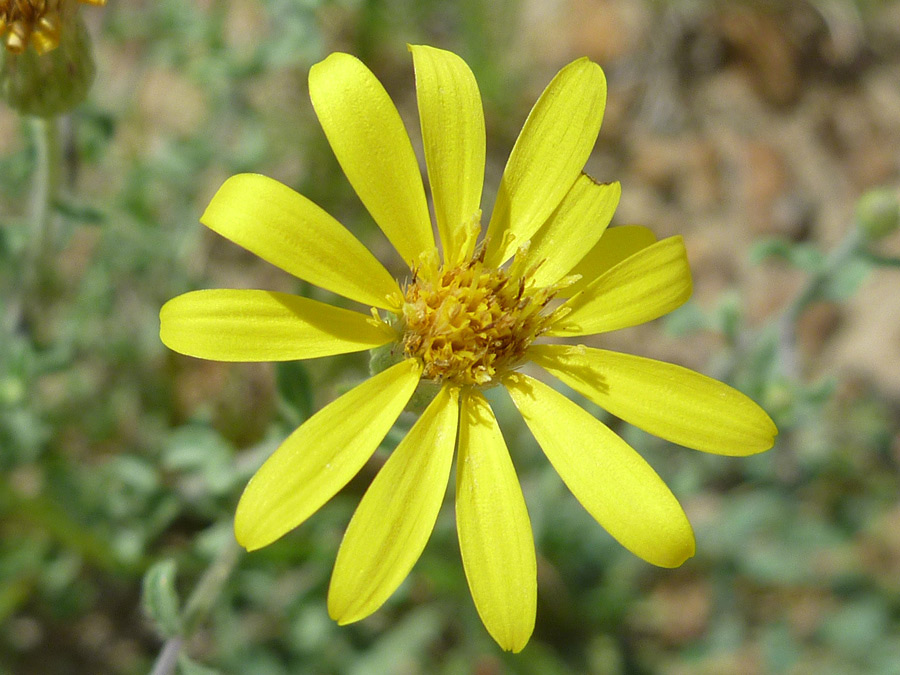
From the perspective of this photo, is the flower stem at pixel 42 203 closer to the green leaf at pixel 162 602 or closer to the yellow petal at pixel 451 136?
the yellow petal at pixel 451 136

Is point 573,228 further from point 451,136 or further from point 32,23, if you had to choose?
point 32,23

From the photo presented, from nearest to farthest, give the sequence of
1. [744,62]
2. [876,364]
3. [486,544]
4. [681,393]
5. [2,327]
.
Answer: [486,544] → [681,393] → [2,327] → [876,364] → [744,62]

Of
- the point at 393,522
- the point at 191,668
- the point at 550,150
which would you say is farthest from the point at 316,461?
the point at 550,150

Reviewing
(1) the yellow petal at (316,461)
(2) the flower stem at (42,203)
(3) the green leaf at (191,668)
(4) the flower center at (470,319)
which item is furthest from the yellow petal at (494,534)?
(2) the flower stem at (42,203)

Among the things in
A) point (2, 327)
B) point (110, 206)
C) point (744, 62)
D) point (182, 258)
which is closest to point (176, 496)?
point (2, 327)

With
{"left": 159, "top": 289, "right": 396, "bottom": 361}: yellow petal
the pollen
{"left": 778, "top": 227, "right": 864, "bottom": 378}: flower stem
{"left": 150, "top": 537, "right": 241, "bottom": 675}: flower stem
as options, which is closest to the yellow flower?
{"left": 159, "top": 289, "right": 396, "bottom": 361}: yellow petal

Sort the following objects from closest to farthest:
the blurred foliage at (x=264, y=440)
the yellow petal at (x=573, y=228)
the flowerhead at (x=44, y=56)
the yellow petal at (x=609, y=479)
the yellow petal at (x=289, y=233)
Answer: the yellow petal at (x=289, y=233), the yellow petal at (x=609, y=479), the flowerhead at (x=44, y=56), the yellow petal at (x=573, y=228), the blurred foliage at (x=264, y=440)

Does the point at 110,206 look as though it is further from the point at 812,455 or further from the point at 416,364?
the point at 812,455
